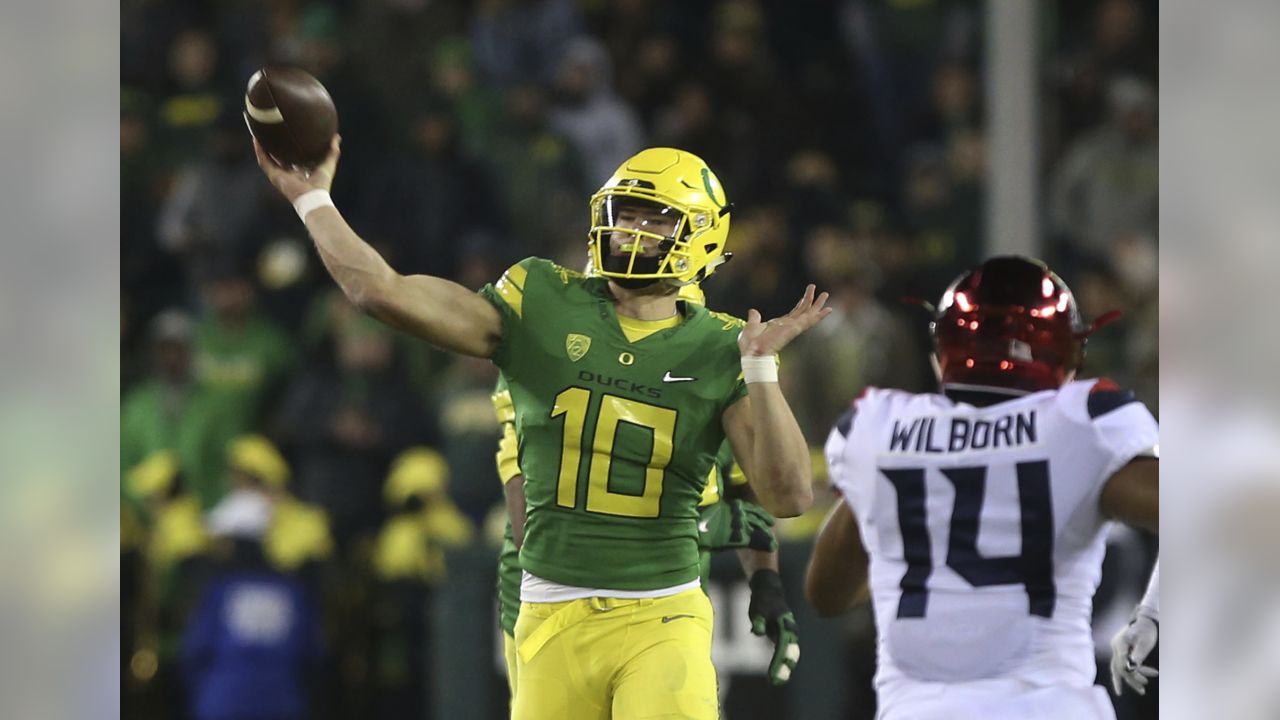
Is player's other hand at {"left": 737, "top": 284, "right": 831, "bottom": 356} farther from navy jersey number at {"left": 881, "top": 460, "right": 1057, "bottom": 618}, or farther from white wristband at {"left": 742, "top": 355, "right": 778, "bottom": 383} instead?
navy jersey number at {"left": 881, "top": 460, "right": 1057, "bottom": 618}

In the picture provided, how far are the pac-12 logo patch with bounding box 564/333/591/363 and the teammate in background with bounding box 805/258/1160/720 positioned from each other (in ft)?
2.50

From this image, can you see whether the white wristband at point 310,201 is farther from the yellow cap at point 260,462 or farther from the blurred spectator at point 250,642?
the yellow cap at point 260,462

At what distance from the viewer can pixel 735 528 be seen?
4227mm

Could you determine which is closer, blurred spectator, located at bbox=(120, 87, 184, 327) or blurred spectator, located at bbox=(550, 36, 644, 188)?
blurred spectator, located at bbox=(120, 87, 184, 327)

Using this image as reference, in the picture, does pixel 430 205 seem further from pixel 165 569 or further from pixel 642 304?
pixel 642 304

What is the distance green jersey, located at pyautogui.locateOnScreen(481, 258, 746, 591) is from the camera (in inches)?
150

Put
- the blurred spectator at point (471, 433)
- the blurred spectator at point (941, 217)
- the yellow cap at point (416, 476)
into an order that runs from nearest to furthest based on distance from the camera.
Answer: the blurred spectator at point (471, 433), the yellow cap at point (416, 476), the blurred spectator at point (941, 217)

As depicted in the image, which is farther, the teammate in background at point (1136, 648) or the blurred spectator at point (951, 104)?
the blurred spectator at point (951, 104)

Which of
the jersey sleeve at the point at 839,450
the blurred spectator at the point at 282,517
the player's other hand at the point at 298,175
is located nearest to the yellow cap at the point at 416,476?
the blurred spectator at the point at 282,517

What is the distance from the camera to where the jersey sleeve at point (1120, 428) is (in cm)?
312

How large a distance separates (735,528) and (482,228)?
550 centimetres

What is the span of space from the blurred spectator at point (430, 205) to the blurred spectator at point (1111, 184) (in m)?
3.08

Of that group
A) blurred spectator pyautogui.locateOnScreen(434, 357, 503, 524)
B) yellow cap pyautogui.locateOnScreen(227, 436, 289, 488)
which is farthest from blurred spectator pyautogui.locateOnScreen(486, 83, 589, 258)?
yellow cap pyautogui.locateOnScreen(227, 436, 289, 488)
